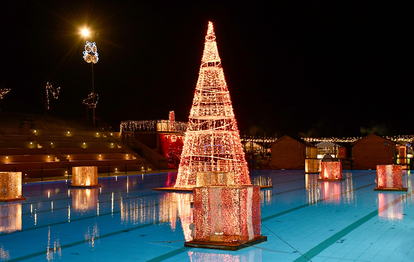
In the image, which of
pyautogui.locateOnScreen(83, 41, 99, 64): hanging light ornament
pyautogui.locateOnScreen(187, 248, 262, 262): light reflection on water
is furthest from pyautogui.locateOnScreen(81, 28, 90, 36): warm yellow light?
pyautogui.locateOnScreen(187, 248, 262, 262): light reflection on water

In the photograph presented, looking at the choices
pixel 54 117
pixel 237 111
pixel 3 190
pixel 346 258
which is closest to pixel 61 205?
pixel 3 190

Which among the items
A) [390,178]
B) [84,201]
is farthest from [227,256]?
[390,178]

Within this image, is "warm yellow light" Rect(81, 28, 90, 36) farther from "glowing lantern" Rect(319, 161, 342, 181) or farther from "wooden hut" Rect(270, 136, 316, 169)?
"glowing lantern" Rect(319, 161, 342, 181)

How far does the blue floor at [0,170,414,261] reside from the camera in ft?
20.0

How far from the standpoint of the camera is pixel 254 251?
6227 mm

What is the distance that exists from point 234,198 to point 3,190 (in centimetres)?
928

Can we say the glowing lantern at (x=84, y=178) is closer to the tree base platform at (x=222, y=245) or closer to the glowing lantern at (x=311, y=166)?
the tree base platform at (x=222, y=245)

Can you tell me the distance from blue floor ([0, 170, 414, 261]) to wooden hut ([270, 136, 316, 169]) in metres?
21.5

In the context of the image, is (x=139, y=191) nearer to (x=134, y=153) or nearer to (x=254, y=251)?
(x=254, y=251)

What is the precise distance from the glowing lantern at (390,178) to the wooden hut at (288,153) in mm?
19238

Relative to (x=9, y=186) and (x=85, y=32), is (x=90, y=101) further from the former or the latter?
(x=9, y=186)

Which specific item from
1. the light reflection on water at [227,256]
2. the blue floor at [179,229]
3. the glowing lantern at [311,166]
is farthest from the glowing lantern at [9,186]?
the glowing lantern at [311,166]

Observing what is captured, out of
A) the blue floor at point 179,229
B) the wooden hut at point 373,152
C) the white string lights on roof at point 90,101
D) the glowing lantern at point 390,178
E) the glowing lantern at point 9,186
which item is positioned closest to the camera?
the blue floor at point 179,229

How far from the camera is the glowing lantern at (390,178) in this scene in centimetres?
1519
